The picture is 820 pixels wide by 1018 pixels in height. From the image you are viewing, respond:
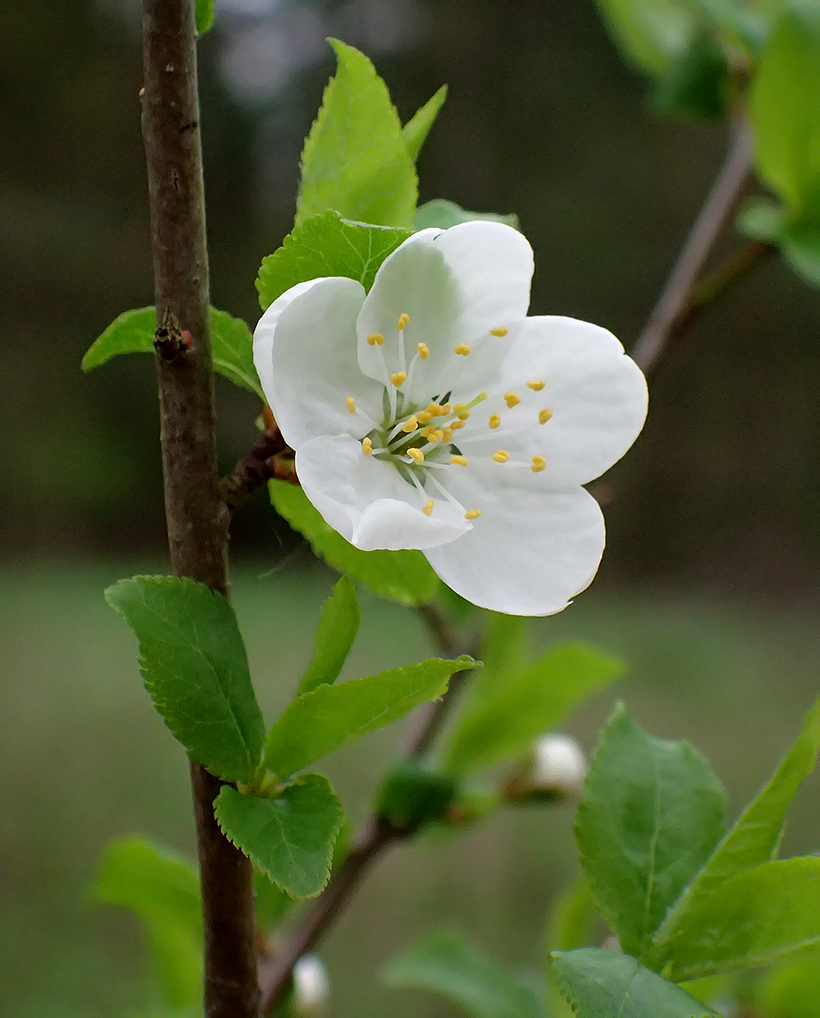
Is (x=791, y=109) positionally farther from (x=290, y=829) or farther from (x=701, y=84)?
(x=290, y=829)

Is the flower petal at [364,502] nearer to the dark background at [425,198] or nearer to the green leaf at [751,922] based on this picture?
the green leaf at [751,922]

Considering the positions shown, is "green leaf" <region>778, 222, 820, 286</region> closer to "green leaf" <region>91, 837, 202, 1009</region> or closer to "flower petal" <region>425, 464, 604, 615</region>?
"flower petal" <region>425, 464, 604, 615</region>

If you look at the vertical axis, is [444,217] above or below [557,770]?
above

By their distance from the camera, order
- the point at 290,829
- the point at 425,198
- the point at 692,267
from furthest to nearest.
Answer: the point at 425,198 < the point at 692,267 < the point at 290,829

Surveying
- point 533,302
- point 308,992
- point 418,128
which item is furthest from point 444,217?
point 533,302

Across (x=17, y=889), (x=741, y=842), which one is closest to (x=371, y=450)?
(x=741, y=842)

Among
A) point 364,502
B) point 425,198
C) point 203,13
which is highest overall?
point 203,13

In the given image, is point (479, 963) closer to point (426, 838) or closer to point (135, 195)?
point (426, 838)

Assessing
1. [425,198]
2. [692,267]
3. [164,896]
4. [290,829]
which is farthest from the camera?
[425,198]
